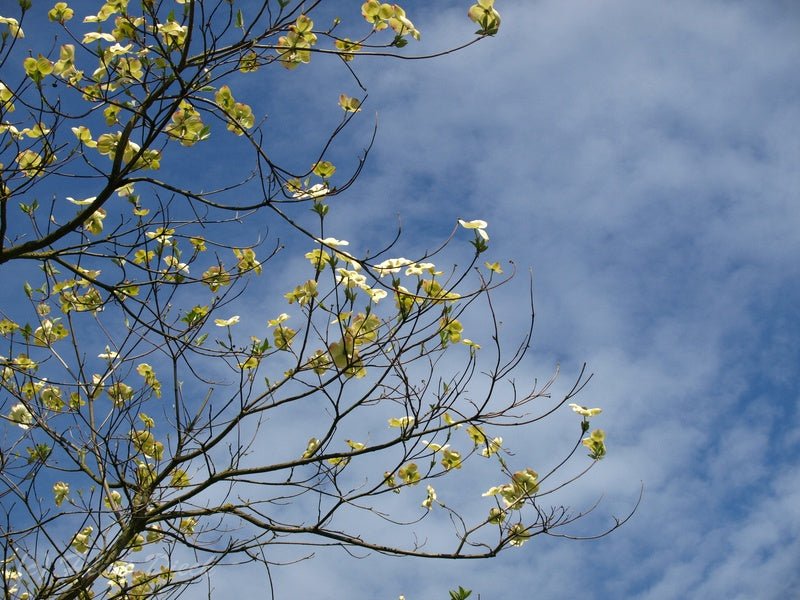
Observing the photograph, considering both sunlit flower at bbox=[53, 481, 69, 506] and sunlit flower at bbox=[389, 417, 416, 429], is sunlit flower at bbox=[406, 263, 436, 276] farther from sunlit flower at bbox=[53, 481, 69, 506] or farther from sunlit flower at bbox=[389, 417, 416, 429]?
sunlit flower at bbox=[53, 481, 69, 506]

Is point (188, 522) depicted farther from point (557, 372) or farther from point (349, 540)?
point (557, 372)

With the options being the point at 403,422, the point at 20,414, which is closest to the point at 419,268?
the point at 403,422

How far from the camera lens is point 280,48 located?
8.02 ft

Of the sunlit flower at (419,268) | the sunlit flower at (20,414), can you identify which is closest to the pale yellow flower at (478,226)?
the sunlit flower at (419,268)

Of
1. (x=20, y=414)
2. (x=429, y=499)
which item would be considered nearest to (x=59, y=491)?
(x=20, y=414)

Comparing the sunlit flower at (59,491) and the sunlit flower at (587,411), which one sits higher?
the sunlit flower at (59,491)

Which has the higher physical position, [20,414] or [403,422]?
[20,414]

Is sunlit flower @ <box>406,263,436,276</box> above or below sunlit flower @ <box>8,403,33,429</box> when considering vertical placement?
below

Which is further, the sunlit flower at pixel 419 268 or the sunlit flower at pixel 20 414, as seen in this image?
the sunlit flower at pixel 20 414

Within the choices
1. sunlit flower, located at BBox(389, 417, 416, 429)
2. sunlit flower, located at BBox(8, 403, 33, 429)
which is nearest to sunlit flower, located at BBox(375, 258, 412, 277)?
sunlit flower, located at BBox(389, 417, 416, 429)

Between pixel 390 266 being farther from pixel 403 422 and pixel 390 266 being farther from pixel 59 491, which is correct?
pixel 59 491

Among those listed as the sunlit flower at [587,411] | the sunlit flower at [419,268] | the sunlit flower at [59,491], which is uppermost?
the sunlit flower at [59,491]

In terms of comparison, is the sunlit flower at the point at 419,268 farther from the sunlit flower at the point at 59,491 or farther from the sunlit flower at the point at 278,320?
the sunlit flower at the point at 59,491

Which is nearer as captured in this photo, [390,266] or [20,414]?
[390,266]
